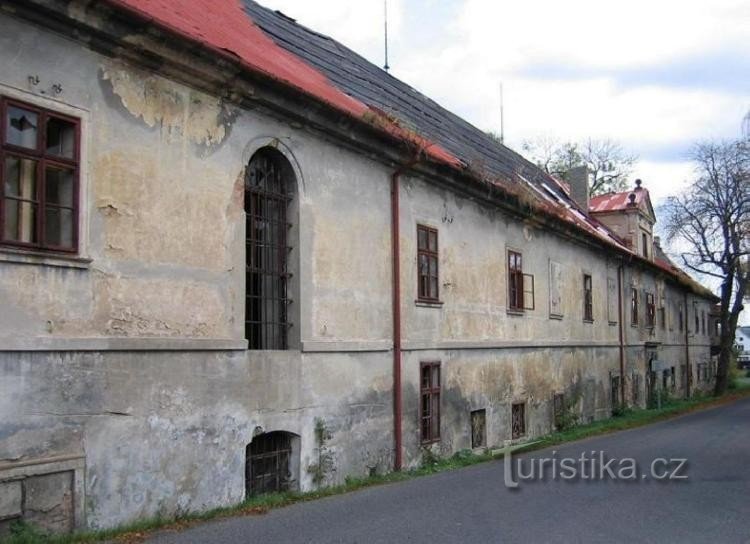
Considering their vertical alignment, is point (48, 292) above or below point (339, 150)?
below

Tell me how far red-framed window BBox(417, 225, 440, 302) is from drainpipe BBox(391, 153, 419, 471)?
98 cm

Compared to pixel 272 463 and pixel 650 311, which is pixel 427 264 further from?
pixel 650 311

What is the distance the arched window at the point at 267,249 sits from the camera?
412 inches

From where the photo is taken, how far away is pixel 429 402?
14.3 meters

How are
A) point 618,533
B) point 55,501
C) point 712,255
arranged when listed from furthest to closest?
point 712,255
point 618,533
point 55,501

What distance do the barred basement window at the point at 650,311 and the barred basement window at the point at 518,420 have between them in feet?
50.3

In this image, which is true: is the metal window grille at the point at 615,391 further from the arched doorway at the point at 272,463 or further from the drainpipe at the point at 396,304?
the arched doorway at the point at 272,463

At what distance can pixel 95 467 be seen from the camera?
7730 millimetres

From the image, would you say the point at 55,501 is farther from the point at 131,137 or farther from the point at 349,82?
the point at 349,82

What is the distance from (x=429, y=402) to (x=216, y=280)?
603cm

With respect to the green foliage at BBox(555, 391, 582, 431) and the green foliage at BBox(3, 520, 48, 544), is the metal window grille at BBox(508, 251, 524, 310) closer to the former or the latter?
the green foliage at BBox(555, 391, 582, 431)

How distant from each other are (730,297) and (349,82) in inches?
1157

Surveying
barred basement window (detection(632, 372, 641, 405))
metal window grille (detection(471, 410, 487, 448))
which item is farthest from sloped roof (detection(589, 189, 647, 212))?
metal window grille (detection(471, 410, 487, 448))

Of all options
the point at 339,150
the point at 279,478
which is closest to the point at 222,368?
the point at 279,478
